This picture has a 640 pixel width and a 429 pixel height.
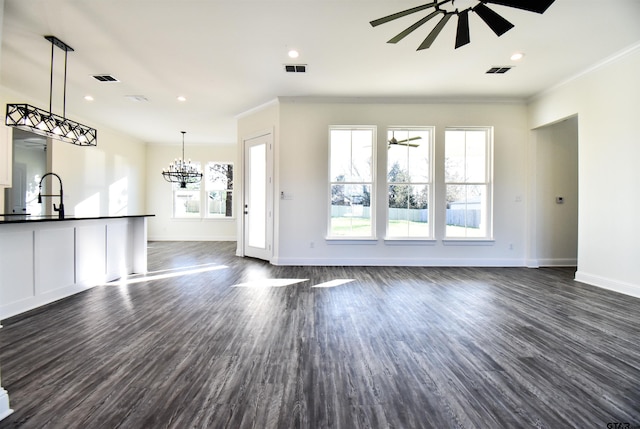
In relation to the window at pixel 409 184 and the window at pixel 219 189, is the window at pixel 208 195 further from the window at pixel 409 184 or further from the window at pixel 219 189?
the window at pixel 409 184

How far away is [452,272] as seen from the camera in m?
5.06

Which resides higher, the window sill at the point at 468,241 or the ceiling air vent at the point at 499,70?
the ceiling air vent at the point at 499,70

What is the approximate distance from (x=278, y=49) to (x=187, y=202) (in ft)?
22.7

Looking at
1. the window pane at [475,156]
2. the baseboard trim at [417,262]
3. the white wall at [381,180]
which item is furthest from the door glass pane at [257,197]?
the window pane at [475,156]

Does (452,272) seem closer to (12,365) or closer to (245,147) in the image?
(245,147)

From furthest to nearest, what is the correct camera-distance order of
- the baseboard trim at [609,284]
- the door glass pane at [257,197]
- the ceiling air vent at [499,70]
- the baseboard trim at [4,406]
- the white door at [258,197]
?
the door glass pane at [257,197], the white door at [258,197], the ceiling air vent at [499,70], the baseboard trim at [609,284], the baseboard trim at [4,406]

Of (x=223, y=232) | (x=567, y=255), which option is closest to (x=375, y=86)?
(x=567, y=255)

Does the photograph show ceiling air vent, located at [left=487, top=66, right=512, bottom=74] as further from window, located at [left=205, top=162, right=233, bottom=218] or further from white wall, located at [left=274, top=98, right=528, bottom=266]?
window, located at [left=205, top=162, right=233, bottom=218]

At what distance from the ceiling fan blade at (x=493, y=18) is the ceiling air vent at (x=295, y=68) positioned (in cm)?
238

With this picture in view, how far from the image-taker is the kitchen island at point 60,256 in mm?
2906

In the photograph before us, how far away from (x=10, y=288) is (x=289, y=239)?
364cm

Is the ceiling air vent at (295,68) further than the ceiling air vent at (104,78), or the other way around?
the ceiling air vent at (104,78)

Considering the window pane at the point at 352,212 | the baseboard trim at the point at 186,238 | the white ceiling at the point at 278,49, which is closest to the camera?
the white ceiling at the point at 278,49

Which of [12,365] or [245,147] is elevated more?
[245,147]
